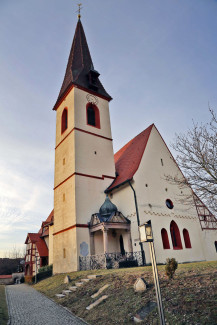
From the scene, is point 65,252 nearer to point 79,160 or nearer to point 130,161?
point 79,160

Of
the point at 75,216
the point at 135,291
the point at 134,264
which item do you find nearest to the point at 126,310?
the point at 135,291

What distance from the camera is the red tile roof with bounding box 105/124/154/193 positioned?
57.3ft

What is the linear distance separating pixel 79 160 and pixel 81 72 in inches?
389

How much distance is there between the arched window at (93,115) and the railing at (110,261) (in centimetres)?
1137

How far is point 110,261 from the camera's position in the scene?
551 inches

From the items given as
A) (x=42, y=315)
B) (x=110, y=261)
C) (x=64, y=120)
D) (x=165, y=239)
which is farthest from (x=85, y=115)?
(x=42, y=315)

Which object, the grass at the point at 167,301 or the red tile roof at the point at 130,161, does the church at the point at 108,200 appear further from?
the grass at the point at 167,301

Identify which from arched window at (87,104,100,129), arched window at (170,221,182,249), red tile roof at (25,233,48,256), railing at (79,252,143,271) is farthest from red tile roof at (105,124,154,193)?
red tile roof at (25,233,48,256)

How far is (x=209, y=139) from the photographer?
978cm

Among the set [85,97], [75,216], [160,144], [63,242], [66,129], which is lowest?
[63,242]

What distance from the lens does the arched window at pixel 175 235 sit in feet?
55.3

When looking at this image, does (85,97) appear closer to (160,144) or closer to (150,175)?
(160,144)

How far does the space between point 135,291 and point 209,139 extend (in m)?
6.44

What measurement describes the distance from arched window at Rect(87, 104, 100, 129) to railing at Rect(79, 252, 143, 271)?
11369mm
